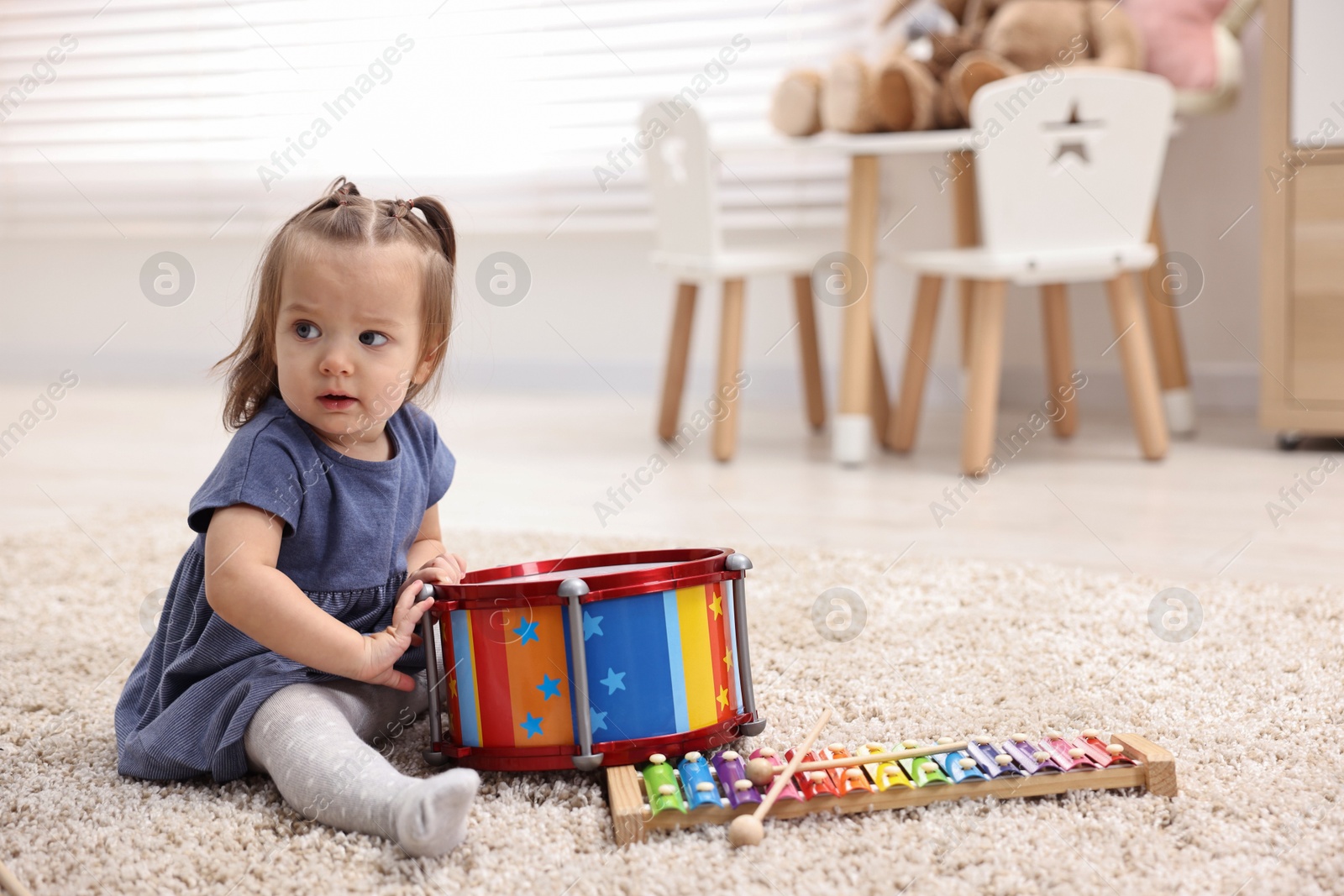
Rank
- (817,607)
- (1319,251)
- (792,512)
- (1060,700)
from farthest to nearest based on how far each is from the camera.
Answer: (1319,251) → (792,512) → (817,607) → (1060,700)

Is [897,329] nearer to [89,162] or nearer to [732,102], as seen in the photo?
[732,102]

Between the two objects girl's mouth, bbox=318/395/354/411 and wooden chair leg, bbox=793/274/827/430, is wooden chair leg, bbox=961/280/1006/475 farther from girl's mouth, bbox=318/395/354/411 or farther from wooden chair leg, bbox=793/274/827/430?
girl's mouth, bbox=318/395/354/411

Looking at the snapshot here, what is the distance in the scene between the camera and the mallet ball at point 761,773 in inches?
28.1

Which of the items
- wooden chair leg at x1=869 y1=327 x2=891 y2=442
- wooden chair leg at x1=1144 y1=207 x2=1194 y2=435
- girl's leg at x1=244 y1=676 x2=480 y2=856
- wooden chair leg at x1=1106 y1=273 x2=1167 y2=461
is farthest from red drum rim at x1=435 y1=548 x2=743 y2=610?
wooden chair leg at x1=1144 y1=207 x2=1194 y2=435

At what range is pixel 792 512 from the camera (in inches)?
62.7

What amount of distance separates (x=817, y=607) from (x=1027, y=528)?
0.44 metres

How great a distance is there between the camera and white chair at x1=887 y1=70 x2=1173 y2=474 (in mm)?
1683

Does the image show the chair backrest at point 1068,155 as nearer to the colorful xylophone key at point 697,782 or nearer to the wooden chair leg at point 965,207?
the wooden chair leg at point 965,207

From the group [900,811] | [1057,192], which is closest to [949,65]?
[1057,192]

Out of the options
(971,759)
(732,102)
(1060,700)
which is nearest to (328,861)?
(971,759)

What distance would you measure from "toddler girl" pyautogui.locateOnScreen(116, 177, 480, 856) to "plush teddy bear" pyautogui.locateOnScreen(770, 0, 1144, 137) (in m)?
1.16

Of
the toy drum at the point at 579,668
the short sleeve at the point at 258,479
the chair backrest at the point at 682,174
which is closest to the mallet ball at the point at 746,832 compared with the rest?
the toy drum at the point at 579,668

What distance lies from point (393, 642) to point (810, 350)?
4.93 feet

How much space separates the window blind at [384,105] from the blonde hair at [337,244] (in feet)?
5.77
